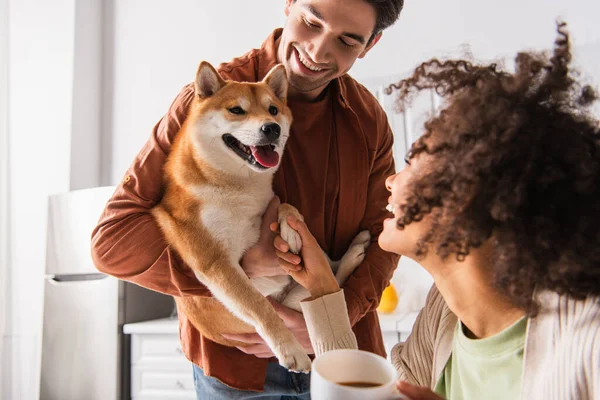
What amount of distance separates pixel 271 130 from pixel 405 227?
42 centimetres

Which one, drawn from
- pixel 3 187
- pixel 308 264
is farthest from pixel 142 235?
pixel 3 187

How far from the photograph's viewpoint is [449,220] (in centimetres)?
75

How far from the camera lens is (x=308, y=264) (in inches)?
40.5

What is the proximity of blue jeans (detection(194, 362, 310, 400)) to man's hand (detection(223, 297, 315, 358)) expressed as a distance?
5cm

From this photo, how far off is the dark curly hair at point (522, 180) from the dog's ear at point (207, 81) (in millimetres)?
618

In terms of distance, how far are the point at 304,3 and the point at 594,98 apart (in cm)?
59

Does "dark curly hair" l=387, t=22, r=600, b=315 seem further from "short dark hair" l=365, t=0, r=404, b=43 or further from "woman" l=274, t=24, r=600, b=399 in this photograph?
"short dark hair" l=365, t=0, r=404, b=43

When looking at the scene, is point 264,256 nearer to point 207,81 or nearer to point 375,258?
Result: point 375,258

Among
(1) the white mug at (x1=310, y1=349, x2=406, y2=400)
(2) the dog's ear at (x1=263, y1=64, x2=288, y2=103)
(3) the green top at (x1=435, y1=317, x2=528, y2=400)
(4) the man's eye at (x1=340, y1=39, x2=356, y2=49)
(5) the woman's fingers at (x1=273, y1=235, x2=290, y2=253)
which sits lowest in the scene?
(3) the green top at (x1=435, y1=317, x2=528, y2=400)

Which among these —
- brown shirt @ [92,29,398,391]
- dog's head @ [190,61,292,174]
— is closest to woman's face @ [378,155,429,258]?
brown shirt @ [92,29,398,391]

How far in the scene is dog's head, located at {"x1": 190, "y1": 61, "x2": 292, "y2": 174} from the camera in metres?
1.18

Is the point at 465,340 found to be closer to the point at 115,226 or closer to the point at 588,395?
the point at 588,395

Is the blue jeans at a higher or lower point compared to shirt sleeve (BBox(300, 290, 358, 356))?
lower

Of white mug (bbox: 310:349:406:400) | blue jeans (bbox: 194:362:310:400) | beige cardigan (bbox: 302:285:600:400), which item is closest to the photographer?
white mug (bbox: 310:349:406:400)
